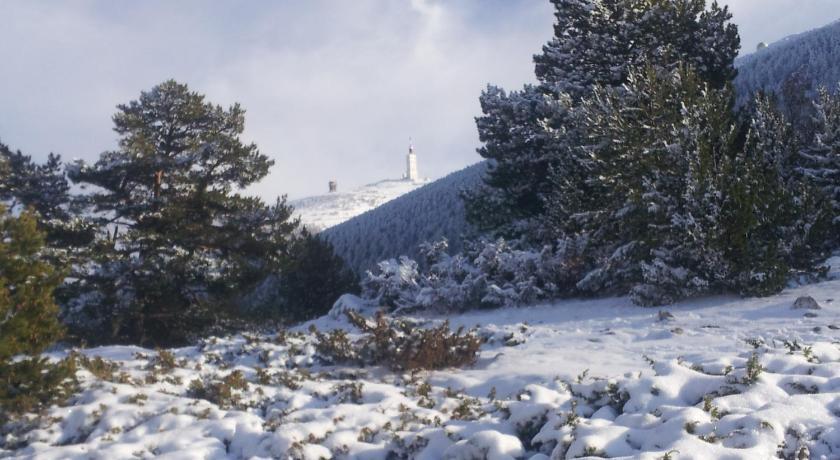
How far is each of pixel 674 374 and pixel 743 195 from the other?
5772mm

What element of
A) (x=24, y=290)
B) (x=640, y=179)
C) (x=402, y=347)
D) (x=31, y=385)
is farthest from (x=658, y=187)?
(x=31, y=385)

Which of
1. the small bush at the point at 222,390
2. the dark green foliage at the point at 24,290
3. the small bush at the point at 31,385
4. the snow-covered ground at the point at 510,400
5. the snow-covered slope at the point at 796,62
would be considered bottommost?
the snow-covered ground at the point at 510,400

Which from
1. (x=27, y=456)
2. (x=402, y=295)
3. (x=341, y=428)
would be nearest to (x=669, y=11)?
(x=402, y=295)

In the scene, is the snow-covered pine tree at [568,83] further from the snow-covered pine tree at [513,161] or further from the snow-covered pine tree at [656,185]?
the snow-covered pine tree at [656,185]

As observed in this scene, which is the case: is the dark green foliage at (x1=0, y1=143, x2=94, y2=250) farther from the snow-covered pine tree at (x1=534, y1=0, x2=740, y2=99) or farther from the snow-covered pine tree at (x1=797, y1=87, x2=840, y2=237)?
the snow-covered pine tree at (x1=797, y1=87, x2=840, y2=237)

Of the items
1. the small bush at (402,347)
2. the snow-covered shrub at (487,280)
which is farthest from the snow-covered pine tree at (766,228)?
the small bush at (402,347)

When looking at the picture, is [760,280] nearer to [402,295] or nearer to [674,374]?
[674,374]

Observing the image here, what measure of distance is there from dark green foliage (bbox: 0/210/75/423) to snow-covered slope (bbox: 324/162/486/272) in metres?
31.3

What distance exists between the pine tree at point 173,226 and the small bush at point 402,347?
910cm

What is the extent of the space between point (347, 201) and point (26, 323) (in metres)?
81.8

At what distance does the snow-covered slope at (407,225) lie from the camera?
1674 inches

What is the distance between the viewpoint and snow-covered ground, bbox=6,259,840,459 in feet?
16.0

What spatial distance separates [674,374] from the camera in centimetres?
595

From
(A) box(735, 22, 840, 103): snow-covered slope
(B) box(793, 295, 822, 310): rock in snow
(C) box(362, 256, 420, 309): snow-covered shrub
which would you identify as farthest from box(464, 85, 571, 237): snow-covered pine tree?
(A) box(735, 22, 840, 103): snow-covered slope
